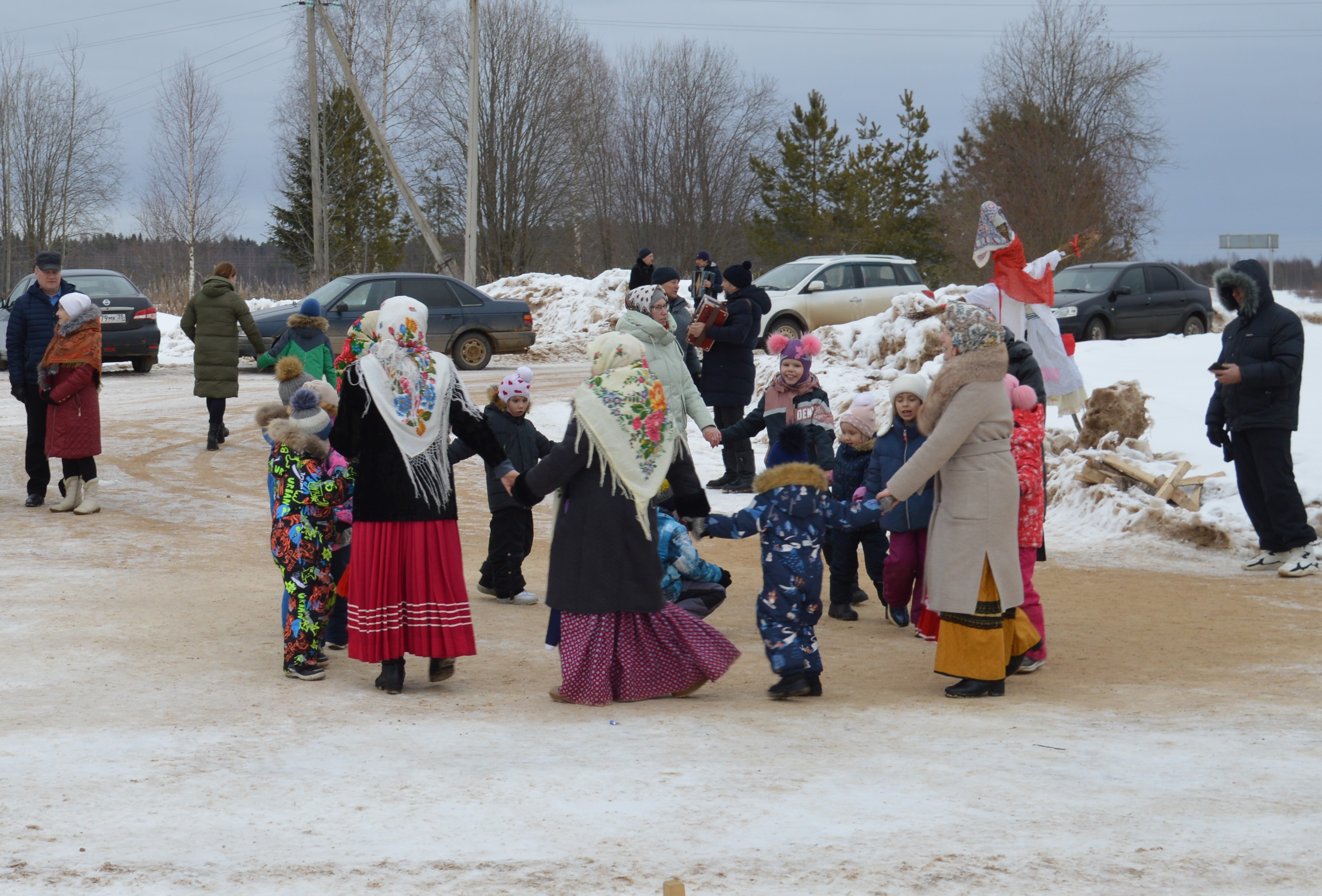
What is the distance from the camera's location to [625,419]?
5473mm

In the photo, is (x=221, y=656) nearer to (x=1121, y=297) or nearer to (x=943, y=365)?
(x=943, y=365)

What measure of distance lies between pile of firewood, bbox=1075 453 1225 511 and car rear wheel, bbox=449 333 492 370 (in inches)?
488

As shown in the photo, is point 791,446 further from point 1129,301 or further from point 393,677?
point 1129,301

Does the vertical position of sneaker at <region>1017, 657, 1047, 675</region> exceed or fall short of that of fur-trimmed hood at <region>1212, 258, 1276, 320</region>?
it falls short

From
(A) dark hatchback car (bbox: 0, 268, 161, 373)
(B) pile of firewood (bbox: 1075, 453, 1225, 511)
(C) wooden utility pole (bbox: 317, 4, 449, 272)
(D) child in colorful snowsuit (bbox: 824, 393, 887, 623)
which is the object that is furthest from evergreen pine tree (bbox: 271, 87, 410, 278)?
(D) child in colorful snowsuit (bbox: 824, 393, 887, 623)

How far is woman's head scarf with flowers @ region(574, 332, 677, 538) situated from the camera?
545 centimetres

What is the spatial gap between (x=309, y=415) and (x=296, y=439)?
14cm

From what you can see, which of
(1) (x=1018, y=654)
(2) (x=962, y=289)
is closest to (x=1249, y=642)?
(1) (x=1018, y=654)

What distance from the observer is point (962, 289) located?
1734 cm

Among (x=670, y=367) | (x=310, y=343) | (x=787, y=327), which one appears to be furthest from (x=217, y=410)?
(x=787, y=327)

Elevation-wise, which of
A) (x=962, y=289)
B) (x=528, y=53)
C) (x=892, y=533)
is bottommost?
(x=892, y=533)

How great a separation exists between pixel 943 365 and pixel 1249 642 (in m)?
2.72

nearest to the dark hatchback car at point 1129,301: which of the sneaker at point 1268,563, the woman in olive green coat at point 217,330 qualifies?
the sneaker at point 1268,563

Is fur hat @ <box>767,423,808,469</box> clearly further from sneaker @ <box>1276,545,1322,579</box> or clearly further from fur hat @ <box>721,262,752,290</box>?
fur hat @ <box>721,262,752,290</box>
